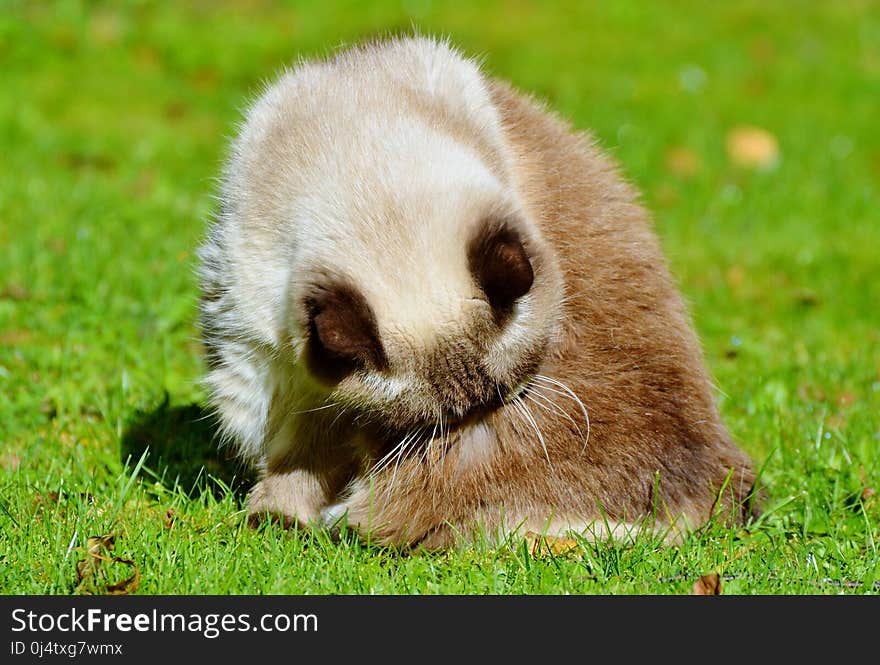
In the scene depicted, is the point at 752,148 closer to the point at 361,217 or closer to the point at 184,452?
the point at 184,452

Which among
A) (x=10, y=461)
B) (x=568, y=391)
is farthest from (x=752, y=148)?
(x=10, y=461)

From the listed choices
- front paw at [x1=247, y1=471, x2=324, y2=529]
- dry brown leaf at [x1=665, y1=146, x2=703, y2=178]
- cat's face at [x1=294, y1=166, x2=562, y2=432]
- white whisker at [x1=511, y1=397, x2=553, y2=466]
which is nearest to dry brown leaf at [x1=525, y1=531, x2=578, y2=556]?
white whisker at [x1=511, y1=397, x2=553, y2=466]

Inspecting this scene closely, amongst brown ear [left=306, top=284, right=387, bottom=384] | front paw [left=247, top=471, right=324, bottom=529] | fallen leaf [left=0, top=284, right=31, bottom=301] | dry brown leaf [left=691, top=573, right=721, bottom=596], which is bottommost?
fallen leaf [left=0, top=284, right=31, bottom=301]

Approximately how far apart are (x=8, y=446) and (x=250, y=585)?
5.54ft

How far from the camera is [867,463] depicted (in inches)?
175

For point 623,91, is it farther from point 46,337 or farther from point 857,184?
point 46,337

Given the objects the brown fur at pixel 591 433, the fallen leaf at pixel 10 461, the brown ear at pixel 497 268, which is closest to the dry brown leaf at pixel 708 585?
the brown fur at pixel 591 433

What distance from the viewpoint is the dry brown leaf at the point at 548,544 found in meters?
3.63

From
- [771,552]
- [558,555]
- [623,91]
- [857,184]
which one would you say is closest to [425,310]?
[558,555]

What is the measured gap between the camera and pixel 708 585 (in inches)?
132

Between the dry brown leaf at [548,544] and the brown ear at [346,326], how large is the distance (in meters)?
0.85

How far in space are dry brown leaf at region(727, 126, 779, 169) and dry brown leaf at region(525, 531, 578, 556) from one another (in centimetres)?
612

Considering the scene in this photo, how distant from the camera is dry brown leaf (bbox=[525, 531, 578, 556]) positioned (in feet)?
11.9

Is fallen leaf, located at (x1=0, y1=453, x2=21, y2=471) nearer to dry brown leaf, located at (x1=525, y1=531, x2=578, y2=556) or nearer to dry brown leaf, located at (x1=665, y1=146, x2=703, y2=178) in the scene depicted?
A: dry brown leaf, located at (x1=525, y1=531, x2=578, y2=556)
